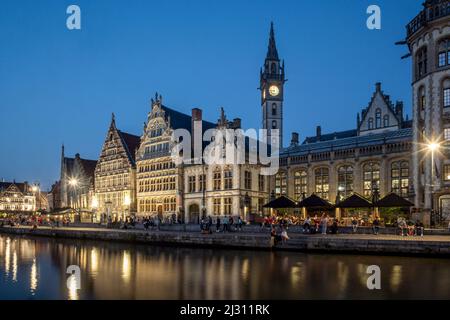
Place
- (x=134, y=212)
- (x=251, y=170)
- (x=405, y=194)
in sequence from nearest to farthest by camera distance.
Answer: (x=405, y=194)
(x=251, y=170)
(x=134, y=212)

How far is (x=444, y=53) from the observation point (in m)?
35.8

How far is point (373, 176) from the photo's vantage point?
46.2 m

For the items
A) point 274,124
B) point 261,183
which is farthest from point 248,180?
point 274,124

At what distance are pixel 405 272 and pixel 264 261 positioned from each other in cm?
771

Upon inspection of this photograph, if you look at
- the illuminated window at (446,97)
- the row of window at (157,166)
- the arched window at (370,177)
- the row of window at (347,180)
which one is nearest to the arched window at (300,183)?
the row of window at (347,180)

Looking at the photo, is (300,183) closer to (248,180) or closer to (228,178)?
(248,180)

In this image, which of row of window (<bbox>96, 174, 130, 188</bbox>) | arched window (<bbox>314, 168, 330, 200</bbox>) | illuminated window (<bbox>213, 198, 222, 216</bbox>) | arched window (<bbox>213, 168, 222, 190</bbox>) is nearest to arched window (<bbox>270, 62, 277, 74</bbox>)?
row of window (<bbox>96, 174, 130, 188</bbox>)

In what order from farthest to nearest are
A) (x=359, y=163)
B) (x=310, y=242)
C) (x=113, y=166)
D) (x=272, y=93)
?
(x=272, y=93), (x=113, y=166), (x=359, y=163), (x=310, y=242)

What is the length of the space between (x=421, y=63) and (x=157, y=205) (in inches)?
1491

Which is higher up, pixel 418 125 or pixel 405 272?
pixel 418 125

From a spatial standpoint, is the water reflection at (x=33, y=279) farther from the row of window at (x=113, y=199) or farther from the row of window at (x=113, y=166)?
the row of window at (x=113, y=166)
